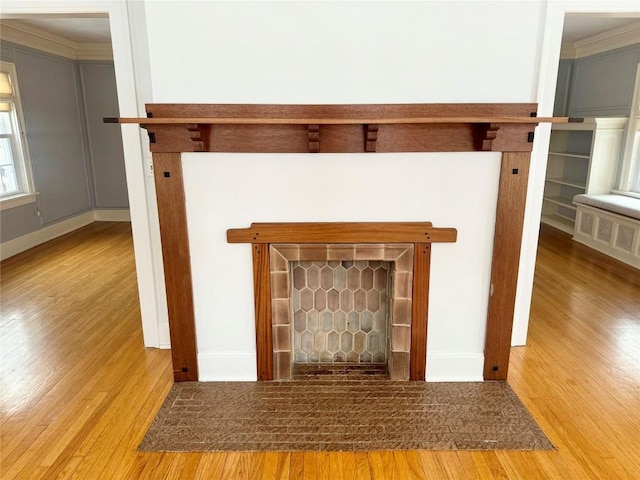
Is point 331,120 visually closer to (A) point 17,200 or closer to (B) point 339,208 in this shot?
(B) point 339,208

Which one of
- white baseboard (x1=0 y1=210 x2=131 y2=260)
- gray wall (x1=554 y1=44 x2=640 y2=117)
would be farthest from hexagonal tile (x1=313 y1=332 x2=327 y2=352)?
gray wall (x1=554 y1=44 x2=640 y2=117)

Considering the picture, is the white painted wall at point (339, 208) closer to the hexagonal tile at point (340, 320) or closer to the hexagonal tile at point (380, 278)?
the hexagonal tile at point (380, 278)

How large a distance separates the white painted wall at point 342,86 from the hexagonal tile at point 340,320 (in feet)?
1.77

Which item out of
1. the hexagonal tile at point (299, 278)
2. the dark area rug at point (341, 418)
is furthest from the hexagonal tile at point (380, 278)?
the dark area rug at point (341, 418)

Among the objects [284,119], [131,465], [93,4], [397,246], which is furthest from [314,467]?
[93,4]

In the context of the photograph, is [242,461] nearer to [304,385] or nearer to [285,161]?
[304,385]

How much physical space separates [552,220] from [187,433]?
6.23m

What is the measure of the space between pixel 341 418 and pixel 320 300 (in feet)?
2.25

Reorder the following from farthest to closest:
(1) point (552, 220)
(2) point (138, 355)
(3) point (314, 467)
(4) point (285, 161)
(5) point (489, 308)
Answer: (1) point (552, 220)
(2) point (138, 355)
(5) point (489, 308)
(4) point (285, 161)
(3) point (314, 467)

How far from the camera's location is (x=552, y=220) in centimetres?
671

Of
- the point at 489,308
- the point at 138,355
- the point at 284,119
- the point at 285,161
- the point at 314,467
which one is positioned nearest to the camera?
the point at 314,467

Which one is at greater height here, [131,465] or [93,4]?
[93,4]

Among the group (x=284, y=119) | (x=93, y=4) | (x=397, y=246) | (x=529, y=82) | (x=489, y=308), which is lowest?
(x=489, y=308)

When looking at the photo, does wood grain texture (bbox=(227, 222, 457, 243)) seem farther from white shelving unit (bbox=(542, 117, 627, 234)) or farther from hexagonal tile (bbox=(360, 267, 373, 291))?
white shelving unit (bbox=(542, 117, 627, 234))
